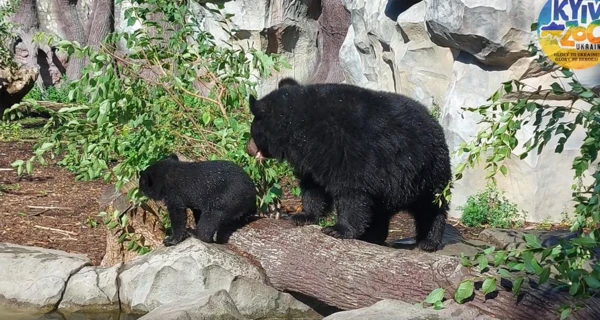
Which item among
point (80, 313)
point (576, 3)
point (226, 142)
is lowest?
point (80, 313)

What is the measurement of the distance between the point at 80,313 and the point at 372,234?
229 cm

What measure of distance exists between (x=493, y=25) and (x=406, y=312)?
4.35m

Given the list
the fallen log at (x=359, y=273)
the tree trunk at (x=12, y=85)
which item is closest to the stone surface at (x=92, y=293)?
the fallen log at (x=359, y=273)

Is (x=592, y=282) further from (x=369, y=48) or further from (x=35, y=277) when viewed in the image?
(x=369, y=48)

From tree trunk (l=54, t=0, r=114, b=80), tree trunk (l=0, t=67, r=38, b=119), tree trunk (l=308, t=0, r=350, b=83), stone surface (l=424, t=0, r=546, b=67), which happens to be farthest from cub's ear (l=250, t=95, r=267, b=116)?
tree trunk (l=54, t=0, r=114, b=80)

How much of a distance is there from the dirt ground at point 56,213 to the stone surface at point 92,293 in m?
0.84

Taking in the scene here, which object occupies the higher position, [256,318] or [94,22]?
[94,22]

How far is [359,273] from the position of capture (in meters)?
5.28

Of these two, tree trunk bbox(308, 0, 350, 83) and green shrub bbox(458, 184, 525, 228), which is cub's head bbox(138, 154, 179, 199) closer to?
green shrub bbox(458, 184, 525, 228)

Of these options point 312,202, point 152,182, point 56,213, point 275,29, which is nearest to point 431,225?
point 312,202

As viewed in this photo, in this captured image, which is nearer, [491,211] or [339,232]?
[339,232]

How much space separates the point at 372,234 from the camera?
6.43m

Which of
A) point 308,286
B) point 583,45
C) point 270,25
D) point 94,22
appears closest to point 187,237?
point 308,286

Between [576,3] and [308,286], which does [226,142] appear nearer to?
[308,286]
